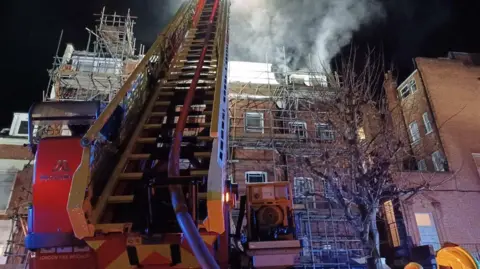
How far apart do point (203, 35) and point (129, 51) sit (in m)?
11.2

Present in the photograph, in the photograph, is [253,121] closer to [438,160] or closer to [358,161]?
[358,161]

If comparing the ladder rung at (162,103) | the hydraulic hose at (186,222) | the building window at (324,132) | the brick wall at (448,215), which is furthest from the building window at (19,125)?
the brick wall at (448,215)

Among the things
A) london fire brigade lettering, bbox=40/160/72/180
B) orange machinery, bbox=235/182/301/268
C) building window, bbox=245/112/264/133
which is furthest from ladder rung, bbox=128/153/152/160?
building window, bbox=245/112/264/133

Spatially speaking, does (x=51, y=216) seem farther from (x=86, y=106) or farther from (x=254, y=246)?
(x=254, y=246)

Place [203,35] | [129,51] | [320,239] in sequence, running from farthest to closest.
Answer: [129,51] < [320,239] < [203,35]

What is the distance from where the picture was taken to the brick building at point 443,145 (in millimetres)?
18469

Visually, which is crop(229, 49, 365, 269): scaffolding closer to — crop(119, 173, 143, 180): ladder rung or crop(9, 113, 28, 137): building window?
crop(9, 113, 28, 137): building window

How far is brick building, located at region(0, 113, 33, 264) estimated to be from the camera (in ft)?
51.9

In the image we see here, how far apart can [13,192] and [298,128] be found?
14216 millimetres

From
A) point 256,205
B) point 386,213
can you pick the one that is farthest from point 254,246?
point 386,213

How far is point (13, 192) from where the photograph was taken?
56.7 feet

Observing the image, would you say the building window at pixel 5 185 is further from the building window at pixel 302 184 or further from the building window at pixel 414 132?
the building window at pixel 414 132

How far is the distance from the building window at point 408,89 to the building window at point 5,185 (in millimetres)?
24442

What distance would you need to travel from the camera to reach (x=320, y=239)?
17141 millimetres
